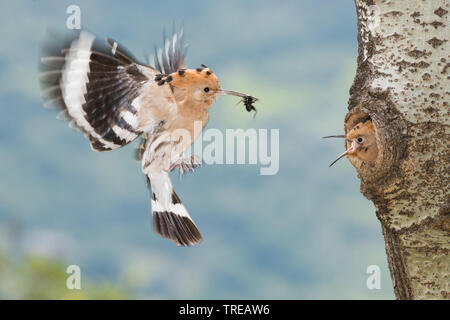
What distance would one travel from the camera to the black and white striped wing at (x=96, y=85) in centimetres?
93

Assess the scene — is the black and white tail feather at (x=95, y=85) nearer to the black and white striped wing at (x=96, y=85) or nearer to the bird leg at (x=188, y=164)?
the black and white striped wing at (x=96, y=85)

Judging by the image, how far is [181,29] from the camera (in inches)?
45.9

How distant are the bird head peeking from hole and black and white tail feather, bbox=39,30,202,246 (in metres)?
0.33

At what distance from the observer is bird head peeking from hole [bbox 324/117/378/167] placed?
1.04 m

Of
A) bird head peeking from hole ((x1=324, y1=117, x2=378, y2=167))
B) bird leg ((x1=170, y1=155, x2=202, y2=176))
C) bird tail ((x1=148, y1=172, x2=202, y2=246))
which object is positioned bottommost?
bird tail ((x1=148, y1=172, x2=202, y2=246))

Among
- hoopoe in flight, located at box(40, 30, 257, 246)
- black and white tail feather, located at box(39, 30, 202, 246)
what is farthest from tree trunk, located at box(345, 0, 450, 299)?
black and white tail feather, located at box(39, 30, 202, 246)

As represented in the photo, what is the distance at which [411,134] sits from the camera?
1.00 meters

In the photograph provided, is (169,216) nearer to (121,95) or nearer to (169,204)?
(169,204)

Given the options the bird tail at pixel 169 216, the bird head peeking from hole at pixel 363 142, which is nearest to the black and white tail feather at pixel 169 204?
the bird tail at pixel 169 216

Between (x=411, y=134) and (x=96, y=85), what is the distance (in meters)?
0.49

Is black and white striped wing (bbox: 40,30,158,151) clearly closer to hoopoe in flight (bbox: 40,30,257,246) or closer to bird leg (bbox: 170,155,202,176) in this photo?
hoopoe in flight (bbox: 40,30,257,246)

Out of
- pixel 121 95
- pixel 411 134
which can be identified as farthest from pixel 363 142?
pixel 121 95

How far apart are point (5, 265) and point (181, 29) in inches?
28.6
